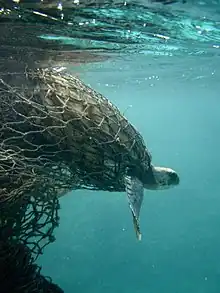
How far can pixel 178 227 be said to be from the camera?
1040 inches

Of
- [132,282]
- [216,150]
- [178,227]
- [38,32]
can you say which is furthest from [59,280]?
[216,150]

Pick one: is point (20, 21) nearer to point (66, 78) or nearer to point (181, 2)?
point (66, 78)

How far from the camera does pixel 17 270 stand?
16.1 ft

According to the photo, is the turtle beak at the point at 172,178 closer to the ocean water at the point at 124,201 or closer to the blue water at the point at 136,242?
the ocean water at the point at 124,201

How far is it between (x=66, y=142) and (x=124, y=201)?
2570 centimetres

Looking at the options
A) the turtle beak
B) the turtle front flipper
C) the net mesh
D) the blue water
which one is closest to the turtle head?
the turtle beak

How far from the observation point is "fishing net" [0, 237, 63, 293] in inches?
185

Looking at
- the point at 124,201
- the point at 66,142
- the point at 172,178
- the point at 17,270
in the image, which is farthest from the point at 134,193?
the point at 124,201

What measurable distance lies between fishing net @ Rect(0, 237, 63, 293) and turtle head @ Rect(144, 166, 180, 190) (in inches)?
116

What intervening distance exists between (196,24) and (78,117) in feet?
25.3

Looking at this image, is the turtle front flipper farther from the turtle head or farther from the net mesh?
the turtle head

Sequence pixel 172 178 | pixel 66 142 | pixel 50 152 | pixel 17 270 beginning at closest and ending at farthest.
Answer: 1. pixel 17 270
2. pixel 50 152
3. pixel 66 142
4. pixel 172 178

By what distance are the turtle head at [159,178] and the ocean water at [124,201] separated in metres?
1.46

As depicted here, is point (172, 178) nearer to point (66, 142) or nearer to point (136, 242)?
point (66, 142)
